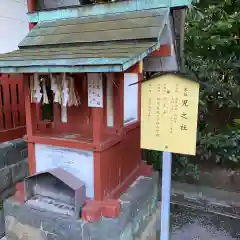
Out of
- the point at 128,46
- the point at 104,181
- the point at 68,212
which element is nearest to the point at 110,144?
the point at 104,181

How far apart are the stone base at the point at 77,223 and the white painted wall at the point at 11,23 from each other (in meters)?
3.64

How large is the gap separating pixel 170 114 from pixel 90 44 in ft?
4.28

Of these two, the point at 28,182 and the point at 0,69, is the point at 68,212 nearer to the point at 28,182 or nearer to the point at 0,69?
the point at 28,182

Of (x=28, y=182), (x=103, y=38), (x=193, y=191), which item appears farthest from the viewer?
(x=193, y=191)

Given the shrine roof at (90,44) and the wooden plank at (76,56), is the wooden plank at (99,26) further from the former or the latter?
the wooden plank at (76,56)

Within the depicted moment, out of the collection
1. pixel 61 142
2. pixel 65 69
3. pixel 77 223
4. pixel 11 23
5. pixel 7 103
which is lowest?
pixel 77 223

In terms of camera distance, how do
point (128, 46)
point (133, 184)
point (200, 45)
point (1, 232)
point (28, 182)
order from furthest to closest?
point (200, 45)
point (1, 232)
point (133, 184)
point (28, 182)
point (128, 46)

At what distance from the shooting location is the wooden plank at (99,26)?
3.12m

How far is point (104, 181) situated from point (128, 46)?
5.19 feet

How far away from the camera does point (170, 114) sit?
8.38 ft

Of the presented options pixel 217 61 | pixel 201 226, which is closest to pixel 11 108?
pixel 201 226

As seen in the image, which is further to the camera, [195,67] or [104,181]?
[195,67]

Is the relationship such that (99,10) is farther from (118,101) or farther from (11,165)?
(11,165)

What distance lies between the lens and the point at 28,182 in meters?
3.43
